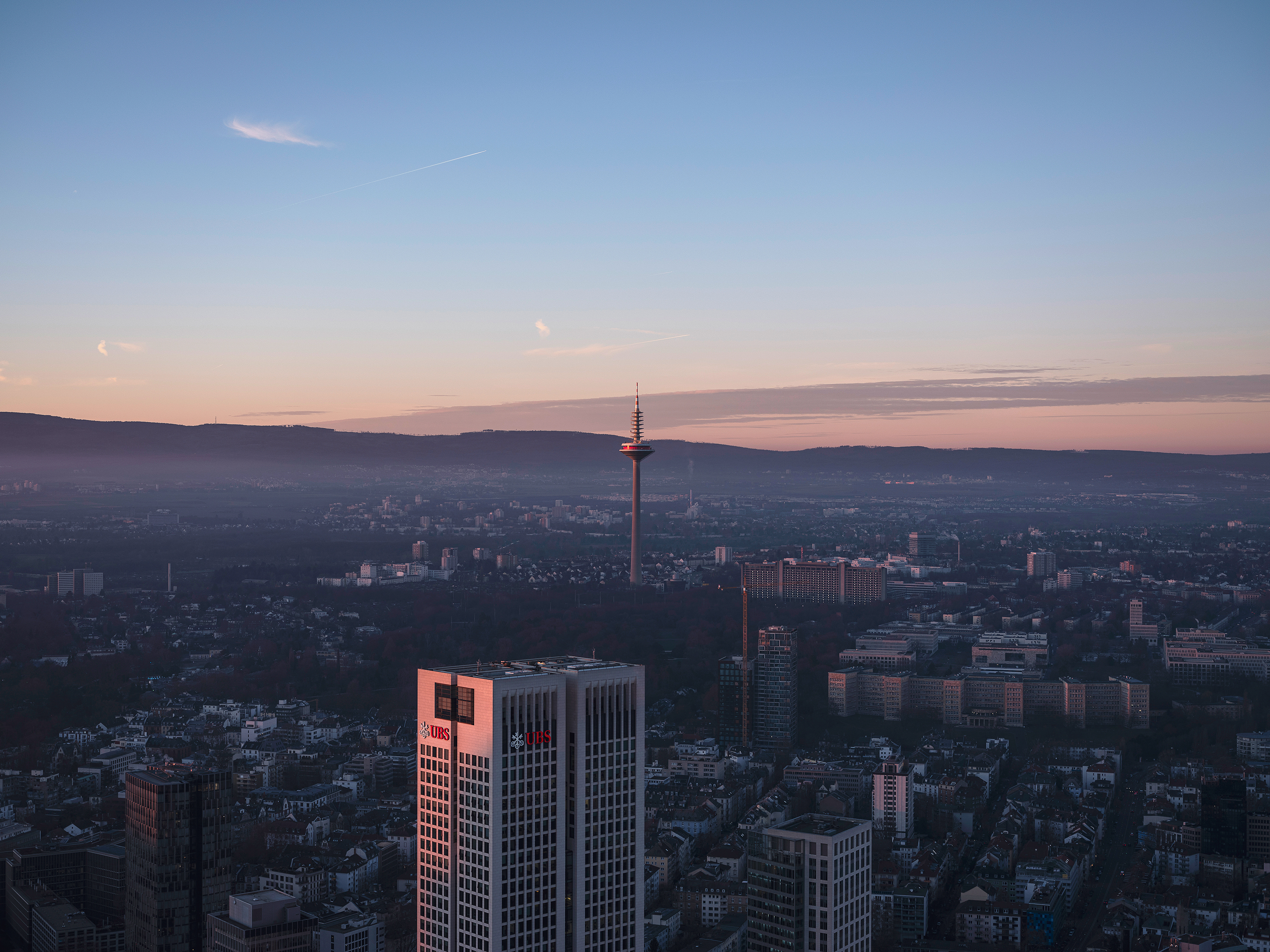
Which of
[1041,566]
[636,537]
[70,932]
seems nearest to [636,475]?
[636,537]

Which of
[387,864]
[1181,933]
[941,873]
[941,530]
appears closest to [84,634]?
→ [387,864]

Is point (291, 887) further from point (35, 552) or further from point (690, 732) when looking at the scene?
point (35, 552)

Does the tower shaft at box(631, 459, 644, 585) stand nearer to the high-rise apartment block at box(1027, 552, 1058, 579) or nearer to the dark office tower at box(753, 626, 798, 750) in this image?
the high-rise apartment block at box(1027, 552, 1058, 579)

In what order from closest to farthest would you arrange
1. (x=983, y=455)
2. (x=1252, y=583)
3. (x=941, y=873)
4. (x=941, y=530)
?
(x=941, y=873) → (x=1252, y=583) → (x=941, y=530) → (x=983, y=455)

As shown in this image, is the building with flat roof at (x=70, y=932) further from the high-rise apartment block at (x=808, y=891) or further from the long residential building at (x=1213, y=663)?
the long residential building at (x=1213, y=663)

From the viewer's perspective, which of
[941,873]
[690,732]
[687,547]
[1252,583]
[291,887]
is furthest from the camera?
[687,547]

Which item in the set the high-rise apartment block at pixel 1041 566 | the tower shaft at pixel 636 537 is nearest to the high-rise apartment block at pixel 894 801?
the tower shaft at pixel 636 537

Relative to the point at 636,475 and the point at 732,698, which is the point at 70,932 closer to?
the point at 732,698

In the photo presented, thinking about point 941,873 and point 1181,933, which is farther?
point 941,873
